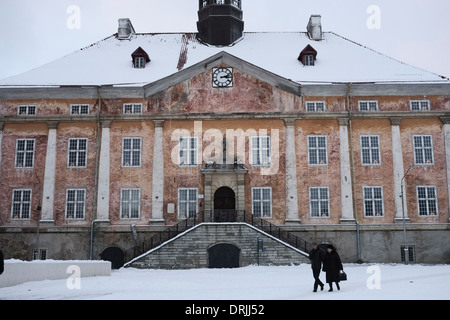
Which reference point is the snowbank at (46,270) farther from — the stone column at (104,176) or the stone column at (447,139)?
the stone column at (447,139)

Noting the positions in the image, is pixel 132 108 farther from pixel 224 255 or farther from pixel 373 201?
pixel 373 201

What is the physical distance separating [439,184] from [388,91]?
7140 mm

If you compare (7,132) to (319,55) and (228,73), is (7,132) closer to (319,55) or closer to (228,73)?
(228,73)

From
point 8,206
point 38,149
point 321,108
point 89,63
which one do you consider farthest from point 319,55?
point 8,206

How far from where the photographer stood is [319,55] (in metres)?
37.4

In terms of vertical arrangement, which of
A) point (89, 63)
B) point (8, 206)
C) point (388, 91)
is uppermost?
point (89, 63)

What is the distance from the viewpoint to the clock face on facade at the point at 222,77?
1325 inches

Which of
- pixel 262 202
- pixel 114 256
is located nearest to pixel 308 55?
pixel 262 202

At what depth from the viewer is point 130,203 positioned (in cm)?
3259

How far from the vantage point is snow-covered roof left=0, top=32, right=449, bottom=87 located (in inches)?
1350

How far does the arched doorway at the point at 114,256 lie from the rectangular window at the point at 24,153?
8110 mm

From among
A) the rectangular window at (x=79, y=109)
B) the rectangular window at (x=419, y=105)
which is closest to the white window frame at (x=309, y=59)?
the rectangular window at (x=419, y=105)
